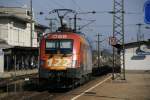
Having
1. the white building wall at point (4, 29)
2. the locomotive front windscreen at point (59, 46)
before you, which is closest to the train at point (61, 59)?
the locomotive front windscreen at point (59, 46)

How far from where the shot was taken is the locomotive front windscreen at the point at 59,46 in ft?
91.3

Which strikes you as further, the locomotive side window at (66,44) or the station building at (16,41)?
the station building at (16,41)

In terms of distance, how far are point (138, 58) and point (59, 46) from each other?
35.2 meters

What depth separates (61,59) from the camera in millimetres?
27391

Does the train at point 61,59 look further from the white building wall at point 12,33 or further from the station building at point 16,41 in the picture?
the white building wall at point 12,33

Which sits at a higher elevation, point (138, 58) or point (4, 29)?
point (4, 29)

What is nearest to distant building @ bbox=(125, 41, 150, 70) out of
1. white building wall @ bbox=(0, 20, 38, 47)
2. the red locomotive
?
white building wall @ bbox=(0, 20, 38, 47)

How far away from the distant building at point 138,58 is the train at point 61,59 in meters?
33.6

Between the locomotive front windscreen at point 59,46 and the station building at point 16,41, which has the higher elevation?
the station building at point 16,41

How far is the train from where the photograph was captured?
27.0m

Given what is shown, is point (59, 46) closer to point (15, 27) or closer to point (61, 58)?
point (61, 58)

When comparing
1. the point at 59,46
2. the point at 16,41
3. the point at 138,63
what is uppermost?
the point at 16,41

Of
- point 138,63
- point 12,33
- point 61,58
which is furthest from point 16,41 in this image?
point 61,58

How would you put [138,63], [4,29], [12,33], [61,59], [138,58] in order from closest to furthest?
1. [61,59]
2. [138,63]
3. [138,58]
4. [4,29]
5. [12,33]
